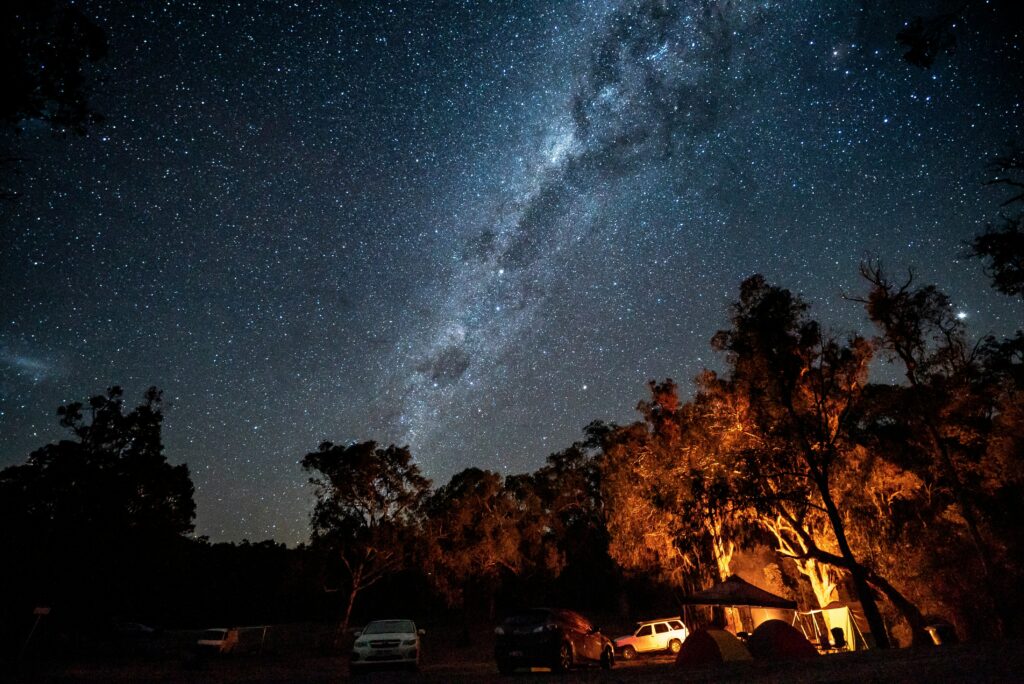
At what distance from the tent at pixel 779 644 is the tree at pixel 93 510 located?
34130mm

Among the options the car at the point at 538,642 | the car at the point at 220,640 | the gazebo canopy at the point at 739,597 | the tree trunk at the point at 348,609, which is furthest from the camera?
the tree trunk at the point at 348,609

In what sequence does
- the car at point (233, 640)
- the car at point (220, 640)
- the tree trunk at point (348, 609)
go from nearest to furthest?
1. the car at point (220, 640)
2. the car at point (233, 640)
3. the tree trunk at point (348, 609)

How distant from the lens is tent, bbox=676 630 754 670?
16.1 m

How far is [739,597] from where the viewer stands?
20141 millimetres

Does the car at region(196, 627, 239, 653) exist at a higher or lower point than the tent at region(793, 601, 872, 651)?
lower

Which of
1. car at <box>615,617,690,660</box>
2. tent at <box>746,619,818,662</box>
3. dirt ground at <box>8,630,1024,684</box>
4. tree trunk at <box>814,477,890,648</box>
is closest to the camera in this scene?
dirt ground at <box>8,630,1024,684</box>

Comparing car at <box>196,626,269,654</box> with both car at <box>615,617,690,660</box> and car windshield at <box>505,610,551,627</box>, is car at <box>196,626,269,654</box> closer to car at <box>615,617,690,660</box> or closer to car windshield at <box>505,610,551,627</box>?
car at <box>615,617,690,660</box>

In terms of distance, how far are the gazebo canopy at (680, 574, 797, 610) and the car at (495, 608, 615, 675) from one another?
7.31 metres

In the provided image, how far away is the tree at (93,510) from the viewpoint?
3216cm

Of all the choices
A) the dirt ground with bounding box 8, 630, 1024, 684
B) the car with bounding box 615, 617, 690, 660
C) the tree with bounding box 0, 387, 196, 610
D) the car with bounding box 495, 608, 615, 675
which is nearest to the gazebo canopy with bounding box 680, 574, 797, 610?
the dirt ground with bounding box 8, 630, 1024, 684

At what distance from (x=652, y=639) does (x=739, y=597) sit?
8.83 metres

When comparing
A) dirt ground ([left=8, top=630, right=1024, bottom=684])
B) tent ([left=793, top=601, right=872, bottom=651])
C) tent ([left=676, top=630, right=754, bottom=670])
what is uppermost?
tent ([left=793, top=601, right=872, bottom=651])

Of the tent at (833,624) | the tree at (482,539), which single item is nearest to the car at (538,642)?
the tent at (833,624)

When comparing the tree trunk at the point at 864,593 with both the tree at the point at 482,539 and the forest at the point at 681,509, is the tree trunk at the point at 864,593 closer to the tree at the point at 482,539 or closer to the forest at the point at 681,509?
the forest at the point at 681,509
